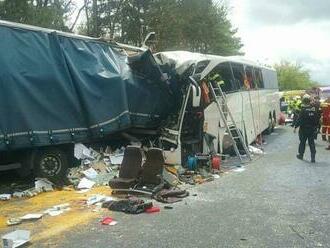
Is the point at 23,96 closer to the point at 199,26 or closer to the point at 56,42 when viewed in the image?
the point at 56,42

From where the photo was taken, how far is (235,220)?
26.3 ft

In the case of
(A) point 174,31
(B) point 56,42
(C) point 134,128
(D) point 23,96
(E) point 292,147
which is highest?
(A) point 174,31

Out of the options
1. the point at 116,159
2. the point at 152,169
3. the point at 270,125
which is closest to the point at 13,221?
the point at 152,169

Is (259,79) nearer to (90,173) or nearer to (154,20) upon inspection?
(90,173)

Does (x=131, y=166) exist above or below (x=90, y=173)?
above

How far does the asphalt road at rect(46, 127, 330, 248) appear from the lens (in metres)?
6.92

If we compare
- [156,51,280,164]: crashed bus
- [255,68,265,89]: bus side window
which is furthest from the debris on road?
[255,68,265,89]: bus side window

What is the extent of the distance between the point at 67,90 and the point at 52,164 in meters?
1.55

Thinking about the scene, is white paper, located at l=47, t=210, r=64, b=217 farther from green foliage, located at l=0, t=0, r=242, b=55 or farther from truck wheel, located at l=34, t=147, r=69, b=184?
green foliage, located at l=0, t=0, r=242, b=55

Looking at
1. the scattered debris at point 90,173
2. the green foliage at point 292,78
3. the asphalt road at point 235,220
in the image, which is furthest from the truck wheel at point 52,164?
the green foliage at point 292,78

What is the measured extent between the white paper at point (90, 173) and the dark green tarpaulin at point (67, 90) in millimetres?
684

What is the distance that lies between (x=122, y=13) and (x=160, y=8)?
257 centimetres

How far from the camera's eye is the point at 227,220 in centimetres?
802

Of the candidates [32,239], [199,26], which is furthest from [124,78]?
[199,26]
